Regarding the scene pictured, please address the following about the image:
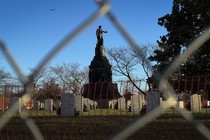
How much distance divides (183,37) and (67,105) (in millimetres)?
8987

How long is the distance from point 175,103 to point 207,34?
0.32 metres

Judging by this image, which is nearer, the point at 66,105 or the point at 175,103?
the point at 175,103

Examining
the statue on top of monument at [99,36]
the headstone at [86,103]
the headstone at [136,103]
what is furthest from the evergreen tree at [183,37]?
the statue on top of monument at [99,36]

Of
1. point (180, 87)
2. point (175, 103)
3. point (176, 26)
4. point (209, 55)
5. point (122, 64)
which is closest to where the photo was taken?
point (175, 103)

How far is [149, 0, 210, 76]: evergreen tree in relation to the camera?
72.5 feet

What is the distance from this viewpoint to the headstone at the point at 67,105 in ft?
58.0

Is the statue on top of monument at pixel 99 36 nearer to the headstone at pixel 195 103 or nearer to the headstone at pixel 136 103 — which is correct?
the headstone at pixel 136 103

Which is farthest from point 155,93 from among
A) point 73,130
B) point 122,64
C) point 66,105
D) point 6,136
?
point 122,64

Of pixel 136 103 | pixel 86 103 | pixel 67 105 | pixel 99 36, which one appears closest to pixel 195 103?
pixel 136 103

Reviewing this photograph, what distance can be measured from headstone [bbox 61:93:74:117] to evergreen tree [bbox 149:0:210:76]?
6027 millimetres

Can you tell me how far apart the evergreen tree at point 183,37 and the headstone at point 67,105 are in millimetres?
6027

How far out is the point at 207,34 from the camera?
62.1 inches

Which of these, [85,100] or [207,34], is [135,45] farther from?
[85,100]

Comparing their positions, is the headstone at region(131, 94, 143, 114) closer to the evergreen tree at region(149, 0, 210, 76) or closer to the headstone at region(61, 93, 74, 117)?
the evergreen tree at region(149, 0, 210, 76)
